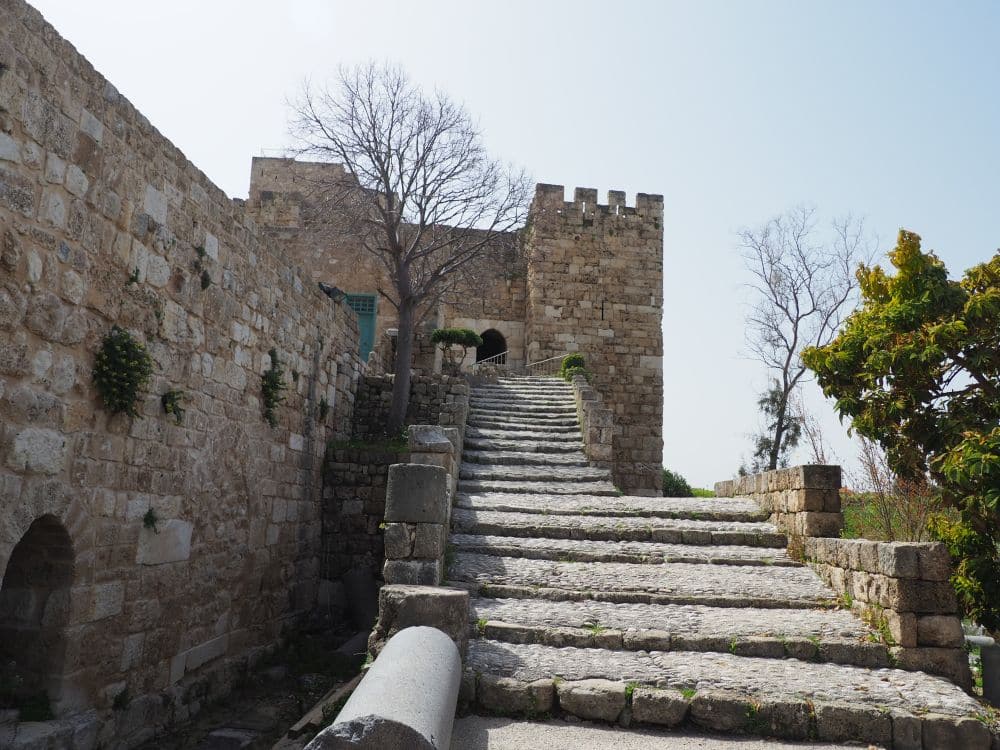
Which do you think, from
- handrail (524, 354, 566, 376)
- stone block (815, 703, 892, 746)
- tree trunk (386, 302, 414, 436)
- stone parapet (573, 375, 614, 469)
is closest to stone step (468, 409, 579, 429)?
tree trunk (386, 302, 414, 436)

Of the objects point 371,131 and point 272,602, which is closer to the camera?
point 272,602

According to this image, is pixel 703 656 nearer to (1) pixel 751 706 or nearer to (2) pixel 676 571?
(1) pixel 751 706

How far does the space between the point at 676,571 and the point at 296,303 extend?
5785 mm

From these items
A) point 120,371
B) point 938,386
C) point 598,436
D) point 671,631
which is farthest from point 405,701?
point 598,436

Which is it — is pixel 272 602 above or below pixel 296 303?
below

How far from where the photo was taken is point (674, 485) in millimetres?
21344

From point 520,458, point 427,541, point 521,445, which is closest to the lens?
point 427,541

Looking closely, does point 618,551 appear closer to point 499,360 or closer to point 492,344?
point 499,360

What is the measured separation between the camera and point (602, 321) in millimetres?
19859

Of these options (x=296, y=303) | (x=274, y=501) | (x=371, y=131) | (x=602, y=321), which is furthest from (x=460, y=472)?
(x=602, y=321)

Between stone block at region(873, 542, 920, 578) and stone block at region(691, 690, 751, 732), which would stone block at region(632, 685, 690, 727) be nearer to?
stone block at region(691, 690, 751, 732)

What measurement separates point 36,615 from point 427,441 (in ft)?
13.4

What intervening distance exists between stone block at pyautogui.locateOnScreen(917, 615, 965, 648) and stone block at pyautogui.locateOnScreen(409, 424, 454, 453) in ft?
15.6

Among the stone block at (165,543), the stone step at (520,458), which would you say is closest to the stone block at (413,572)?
the stone block at (165,543)
